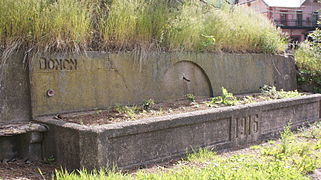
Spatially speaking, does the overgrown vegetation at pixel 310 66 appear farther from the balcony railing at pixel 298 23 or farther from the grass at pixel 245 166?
the balcony railing at pixel 298 23

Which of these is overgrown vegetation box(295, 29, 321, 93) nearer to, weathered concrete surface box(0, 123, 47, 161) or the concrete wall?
the concrete wall

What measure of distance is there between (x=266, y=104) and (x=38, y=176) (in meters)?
3.43

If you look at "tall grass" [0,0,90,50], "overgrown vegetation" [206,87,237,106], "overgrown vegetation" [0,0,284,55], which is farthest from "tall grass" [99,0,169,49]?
"overgrown vegetation" [206,87,237,106]

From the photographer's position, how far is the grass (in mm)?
3596

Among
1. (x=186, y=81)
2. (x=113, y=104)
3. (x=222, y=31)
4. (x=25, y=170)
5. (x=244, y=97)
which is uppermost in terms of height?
(x=222, y=31)

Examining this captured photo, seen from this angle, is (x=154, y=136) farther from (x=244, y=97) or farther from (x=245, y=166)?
(x=244, y=97)

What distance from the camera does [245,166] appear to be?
4.06 meters

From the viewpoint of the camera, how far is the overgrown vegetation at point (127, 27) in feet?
15.3

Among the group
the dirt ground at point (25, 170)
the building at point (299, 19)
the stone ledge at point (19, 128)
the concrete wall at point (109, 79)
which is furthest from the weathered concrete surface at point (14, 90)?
the building at point (299, 19)

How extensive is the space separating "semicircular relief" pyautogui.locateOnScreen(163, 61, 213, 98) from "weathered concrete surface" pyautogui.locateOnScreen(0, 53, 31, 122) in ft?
7.29

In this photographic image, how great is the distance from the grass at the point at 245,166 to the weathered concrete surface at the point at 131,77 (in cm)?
110

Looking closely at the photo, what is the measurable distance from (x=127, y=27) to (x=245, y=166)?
8.96 ft

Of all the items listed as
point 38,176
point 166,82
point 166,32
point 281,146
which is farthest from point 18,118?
point 281,146

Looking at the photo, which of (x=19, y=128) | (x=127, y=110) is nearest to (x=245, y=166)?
(x=127, y=110)
